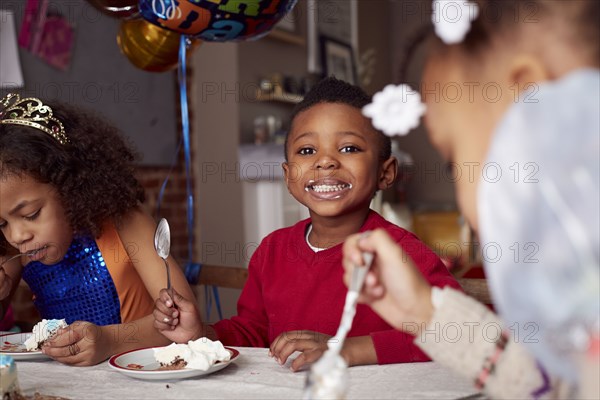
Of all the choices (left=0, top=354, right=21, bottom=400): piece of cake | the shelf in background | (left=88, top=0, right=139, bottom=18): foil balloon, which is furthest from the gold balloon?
the shelf in background

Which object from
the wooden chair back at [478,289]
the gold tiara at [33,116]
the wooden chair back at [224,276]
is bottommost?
the wooden chair back at [224,276]

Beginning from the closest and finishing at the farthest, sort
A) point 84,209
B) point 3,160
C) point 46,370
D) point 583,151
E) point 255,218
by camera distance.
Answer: point 583,151, point 46,370, point 3,160, point 84,209, point 255,218

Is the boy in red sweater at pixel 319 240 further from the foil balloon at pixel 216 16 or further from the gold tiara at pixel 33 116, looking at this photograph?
the gold tiara at pixel 33 116

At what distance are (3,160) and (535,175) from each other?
100 cm

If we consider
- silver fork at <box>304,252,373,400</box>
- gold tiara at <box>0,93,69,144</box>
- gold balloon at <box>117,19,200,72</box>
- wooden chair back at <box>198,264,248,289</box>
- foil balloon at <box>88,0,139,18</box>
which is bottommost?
wooden chair back at <box>198,264,248,289</box>

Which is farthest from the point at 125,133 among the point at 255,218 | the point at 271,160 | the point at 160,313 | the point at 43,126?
the point at 160,313

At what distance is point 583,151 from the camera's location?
1.40 feet

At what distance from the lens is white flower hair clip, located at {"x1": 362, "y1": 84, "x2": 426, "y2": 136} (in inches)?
20.4

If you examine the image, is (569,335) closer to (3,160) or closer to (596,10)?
(596,10)

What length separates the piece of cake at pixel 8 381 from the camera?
73 cm

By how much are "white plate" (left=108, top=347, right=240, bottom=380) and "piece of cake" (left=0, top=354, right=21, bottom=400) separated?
0.46ft

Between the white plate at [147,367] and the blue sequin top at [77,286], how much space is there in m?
0.45

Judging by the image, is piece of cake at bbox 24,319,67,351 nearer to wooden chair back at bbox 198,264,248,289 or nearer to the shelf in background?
wooden chair back at bbox 198,264,248,289

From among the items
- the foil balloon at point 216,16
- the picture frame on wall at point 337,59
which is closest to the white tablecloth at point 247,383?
the foil balloon at point 216,16
